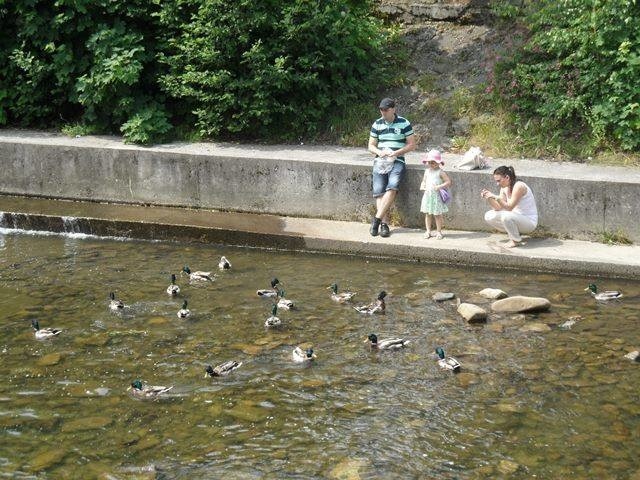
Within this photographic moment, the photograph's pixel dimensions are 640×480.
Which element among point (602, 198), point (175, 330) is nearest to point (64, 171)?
point (175, 330)

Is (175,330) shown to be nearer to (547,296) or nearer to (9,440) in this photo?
(9,440)

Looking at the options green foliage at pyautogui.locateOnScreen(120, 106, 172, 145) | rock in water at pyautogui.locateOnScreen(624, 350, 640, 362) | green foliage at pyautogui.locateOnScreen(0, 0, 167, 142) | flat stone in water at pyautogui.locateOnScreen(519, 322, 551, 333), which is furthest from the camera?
Answer: green foliage at pyautogui.locateOnScreen(0, 0, 167, 142)

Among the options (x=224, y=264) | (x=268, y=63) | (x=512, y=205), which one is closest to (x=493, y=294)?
(x=512, y=205)

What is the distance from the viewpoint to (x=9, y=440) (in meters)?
7.70

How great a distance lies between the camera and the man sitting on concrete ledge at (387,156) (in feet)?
41.6

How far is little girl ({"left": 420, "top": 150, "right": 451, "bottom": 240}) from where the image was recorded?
486 inches

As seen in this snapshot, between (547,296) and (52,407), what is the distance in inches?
226

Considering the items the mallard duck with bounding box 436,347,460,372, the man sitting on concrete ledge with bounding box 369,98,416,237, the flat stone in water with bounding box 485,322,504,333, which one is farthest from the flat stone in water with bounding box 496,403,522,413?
the man sitting on concrete ledge with bounding box 369,98,416,237

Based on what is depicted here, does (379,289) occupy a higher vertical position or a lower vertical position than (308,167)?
lower

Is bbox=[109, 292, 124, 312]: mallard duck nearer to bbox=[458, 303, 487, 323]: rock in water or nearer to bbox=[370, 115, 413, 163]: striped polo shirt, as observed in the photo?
bbox=[458, 303, 487, 323]: rock in water

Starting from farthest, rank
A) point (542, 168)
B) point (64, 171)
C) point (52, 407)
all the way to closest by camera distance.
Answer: point (64, 171)
point (542, 168)
point (52, 407)

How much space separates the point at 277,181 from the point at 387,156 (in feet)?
6.05

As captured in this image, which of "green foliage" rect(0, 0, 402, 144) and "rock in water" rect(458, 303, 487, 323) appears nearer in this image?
"rock in water" rect(458, 303, 487, 323)

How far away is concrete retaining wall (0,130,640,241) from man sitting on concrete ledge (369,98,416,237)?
32cm
